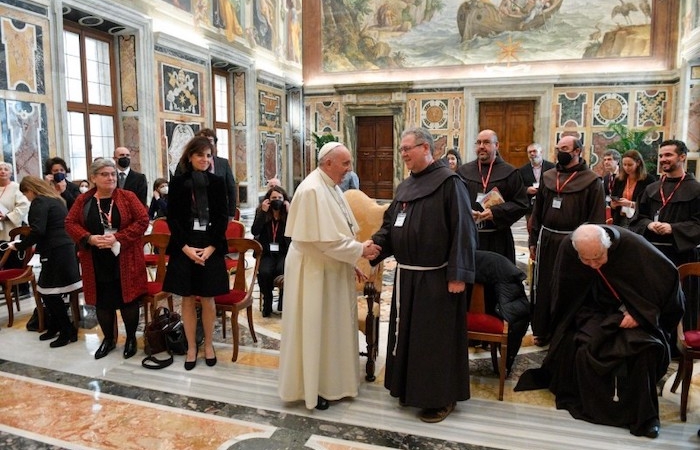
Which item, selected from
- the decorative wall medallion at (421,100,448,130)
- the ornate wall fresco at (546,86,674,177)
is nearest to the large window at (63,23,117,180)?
the decorative wall medallion at (421,100,448,130)

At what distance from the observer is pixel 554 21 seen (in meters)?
14.0

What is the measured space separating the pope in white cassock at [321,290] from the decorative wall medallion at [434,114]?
12.1 metres

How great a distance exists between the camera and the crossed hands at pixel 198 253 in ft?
12.9

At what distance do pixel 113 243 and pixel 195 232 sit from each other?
685 millimetres

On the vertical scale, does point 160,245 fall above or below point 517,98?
below

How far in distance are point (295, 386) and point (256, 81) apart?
11.0 meters

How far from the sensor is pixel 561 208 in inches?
173

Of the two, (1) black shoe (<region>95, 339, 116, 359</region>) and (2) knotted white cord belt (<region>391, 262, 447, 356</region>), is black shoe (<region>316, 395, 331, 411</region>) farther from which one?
(1) black shoe (<region>95, 339, 116, 359</region>)

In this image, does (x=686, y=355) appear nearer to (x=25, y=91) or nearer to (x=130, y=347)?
(x=130, y=347)

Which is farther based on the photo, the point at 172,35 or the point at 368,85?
the point at 368,85

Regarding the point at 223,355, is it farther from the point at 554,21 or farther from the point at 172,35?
the point at 554,21

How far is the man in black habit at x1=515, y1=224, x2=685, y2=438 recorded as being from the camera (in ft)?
10.6

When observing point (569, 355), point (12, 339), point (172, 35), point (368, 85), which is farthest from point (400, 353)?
point (368, 85)

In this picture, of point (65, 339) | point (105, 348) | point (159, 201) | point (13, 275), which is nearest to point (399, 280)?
point (105, 348)
